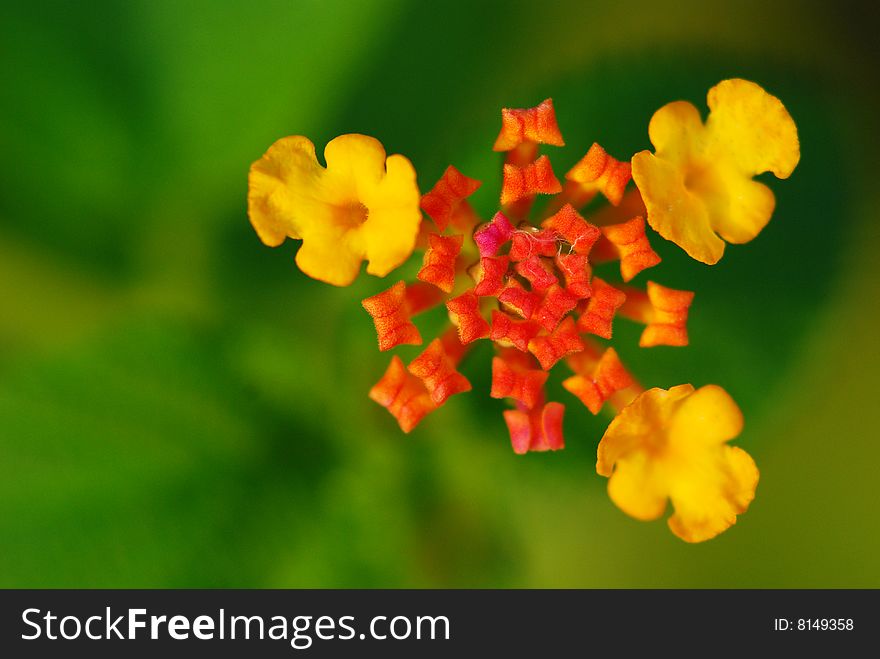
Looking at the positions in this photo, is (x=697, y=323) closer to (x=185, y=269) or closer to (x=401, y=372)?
(x=401, y=372)

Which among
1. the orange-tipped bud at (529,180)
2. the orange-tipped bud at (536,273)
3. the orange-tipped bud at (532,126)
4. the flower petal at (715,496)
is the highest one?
the orange-tipped bud at (532,126)

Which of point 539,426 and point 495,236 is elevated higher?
point 495,236

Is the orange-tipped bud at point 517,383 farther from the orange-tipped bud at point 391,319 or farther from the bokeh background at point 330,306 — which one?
the bokeh background at point 330,306

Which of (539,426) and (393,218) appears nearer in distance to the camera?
(393,218)

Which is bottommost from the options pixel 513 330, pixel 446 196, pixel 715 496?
pixel 715 496

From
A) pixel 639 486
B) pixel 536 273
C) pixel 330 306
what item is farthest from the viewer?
pixel 330 306

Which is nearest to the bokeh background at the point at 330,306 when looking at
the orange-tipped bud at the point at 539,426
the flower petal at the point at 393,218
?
the orange-tipped bud at the point at 539,426

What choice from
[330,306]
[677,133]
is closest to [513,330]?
[677,133]

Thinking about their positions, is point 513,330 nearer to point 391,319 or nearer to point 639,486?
point 391,319
